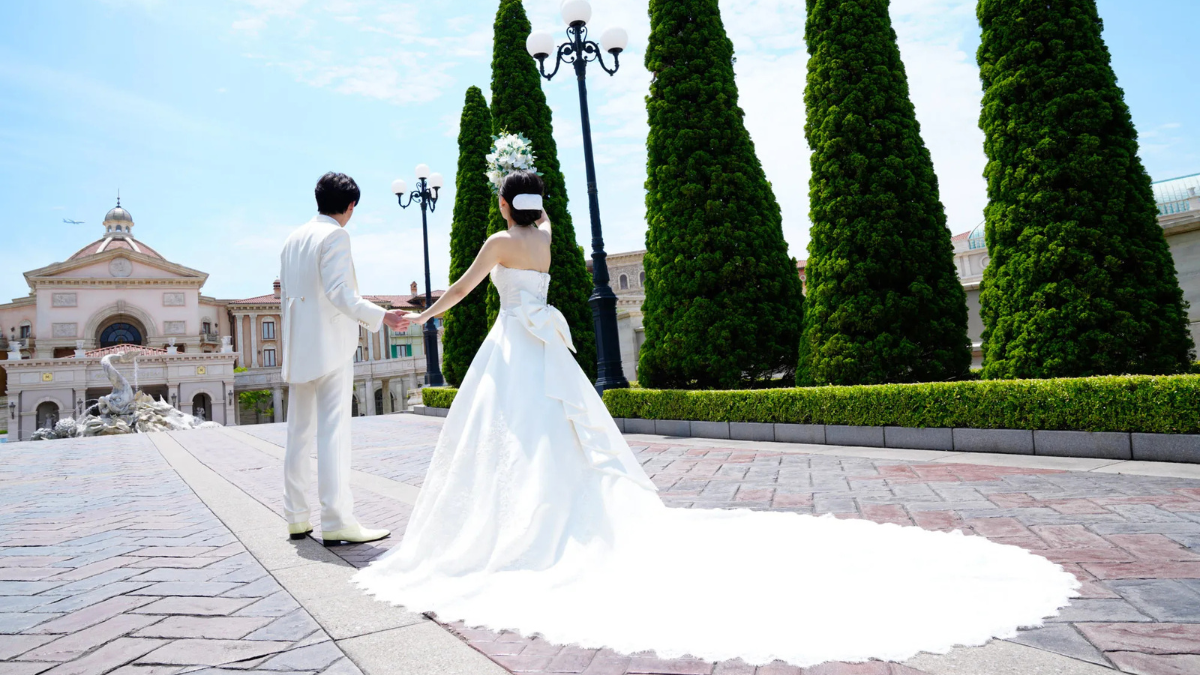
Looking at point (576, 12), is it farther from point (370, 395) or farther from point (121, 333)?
point (121, 333)

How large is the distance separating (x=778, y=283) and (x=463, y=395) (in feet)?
27.1

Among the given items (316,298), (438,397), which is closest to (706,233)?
(316,298)

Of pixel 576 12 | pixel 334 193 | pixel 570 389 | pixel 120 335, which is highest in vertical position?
pixel 576 12

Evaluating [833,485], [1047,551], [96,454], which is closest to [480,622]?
[1047,551]

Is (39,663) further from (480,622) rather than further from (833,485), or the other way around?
(833,485)

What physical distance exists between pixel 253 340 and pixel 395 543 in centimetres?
6415

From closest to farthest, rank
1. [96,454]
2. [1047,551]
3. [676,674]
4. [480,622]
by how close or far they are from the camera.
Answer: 1. [676,674]
2. [480,622]
3. [1047,551]
4. [96,454]

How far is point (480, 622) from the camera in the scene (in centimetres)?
263

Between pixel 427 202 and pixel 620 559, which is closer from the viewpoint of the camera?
pixel 620 559

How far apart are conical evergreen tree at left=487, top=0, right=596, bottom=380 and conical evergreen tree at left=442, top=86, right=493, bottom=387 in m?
2.39

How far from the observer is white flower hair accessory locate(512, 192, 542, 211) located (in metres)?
3.83

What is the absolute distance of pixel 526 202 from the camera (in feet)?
12.6

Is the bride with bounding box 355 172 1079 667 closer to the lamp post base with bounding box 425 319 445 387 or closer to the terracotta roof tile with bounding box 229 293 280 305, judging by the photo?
the lamp post base with bounding box 425 319 445 387

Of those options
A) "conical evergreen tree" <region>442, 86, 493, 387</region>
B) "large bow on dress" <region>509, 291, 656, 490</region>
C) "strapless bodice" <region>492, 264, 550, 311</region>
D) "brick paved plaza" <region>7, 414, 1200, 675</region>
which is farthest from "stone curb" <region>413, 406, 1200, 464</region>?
"conical evergreen tree" <region>442, 86, 493, 387</region>
